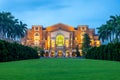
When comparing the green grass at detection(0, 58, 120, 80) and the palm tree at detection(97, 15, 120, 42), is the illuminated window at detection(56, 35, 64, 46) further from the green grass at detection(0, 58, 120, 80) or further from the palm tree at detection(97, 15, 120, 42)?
the green grass at detection(0, 58, 120, 80)

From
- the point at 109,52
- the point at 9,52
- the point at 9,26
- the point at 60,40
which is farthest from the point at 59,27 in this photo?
the point at 9,52

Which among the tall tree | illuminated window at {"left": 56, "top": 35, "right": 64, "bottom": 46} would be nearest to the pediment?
illuminated window at {"left": 56, "top": 35, "right": 64, "bottom": 46}

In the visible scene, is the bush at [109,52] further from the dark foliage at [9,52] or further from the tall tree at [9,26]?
the tall tree at [9,26]

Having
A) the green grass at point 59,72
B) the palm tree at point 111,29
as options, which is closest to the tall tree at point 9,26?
the palm tree at point 111,29

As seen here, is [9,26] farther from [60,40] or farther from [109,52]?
[60,40]

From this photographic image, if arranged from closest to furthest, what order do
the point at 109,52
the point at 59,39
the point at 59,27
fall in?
the point at 109,52 < the point at 59,39 < the point at 59,27

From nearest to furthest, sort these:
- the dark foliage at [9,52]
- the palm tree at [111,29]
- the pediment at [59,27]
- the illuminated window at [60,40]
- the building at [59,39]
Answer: the dark foliage at [9,52], the palm tree at [111,29], the illuminated window at [60,40], the building at [59,39], the pediment at [59,27]

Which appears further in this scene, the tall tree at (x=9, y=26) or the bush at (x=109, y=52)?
the tall tree at (x=9, y=26)

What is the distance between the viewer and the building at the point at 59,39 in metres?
138

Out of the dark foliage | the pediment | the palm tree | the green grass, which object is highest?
the pediment

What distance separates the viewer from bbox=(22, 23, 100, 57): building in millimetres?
138125

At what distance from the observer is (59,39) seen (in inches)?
5438

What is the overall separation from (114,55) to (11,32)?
41.5m

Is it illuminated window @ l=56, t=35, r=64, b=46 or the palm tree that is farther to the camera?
illuminated window @ l=56, t=35, r=64, b=46
